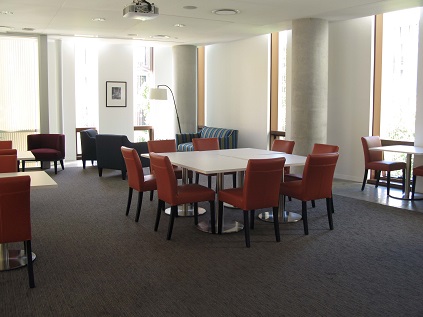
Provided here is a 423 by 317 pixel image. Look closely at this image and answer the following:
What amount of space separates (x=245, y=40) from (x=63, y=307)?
8.78m

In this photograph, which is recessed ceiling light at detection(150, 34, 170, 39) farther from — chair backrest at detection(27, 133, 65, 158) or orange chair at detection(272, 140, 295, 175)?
orange chair at detection(272, 140, 295, 175)

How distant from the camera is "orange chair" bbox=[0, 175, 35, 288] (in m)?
3.53

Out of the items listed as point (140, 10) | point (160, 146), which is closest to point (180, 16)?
point (160, 146)

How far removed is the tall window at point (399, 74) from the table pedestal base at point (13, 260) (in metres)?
6.34

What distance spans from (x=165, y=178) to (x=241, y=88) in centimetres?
668

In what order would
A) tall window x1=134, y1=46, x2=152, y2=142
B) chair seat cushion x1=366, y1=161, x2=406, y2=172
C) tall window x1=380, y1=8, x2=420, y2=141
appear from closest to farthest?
1. chair seat cushion x1=366, y1=161, x2=406, y2=172
2. tall window x1=380, y1=8, x2=420, y2=141
3. tall window x1=134, y1=46, x2=152, y2=142

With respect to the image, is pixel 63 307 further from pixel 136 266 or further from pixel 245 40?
pixel 245 40

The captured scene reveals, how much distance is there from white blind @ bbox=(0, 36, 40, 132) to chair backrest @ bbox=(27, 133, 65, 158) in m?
1.16

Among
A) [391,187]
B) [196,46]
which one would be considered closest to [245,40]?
[196,46]

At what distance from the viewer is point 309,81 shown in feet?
26.4

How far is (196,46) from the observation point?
39.4 ft

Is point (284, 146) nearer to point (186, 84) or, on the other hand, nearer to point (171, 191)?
point (171, 191)

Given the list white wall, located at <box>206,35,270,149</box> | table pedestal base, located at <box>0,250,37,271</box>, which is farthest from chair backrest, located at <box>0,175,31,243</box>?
white wall, located at <box>206,35,270,149</box>

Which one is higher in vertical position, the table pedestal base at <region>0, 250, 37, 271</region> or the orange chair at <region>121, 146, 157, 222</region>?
the orange chair at <region>121, 146, 157, 222</region>
